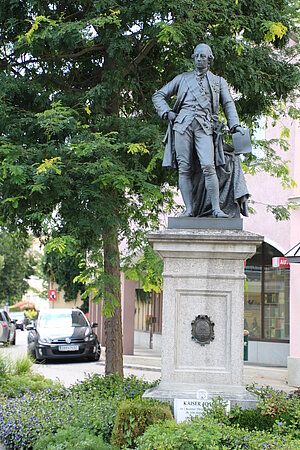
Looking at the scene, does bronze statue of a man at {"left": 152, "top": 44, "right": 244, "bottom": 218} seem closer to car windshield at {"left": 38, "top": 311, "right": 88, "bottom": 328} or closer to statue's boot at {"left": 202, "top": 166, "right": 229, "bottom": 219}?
Answer: statue's boot at {"left": 202, "top": 166, "right": 229, "bottom": 219}

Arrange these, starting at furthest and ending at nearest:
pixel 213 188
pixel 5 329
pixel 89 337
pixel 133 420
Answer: pixel 5 329 → pixel 89 337 → pixel 213 188 → pixel 133 420

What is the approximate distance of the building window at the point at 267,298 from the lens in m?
21.2

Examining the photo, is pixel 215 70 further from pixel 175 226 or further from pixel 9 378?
pixel 9 378

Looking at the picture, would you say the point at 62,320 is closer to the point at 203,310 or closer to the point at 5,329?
the point at 5,329

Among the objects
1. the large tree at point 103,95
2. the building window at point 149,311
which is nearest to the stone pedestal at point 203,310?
the large tree at point 103,95

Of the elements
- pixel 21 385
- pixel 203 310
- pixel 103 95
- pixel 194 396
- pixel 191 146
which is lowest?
pixel 21 385

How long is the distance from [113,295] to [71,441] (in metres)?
3.95

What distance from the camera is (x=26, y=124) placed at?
9734 mm

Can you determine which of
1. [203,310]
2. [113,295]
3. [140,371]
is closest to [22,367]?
[113,295]

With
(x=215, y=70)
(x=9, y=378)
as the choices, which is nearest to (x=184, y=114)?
(x=215, y=70)

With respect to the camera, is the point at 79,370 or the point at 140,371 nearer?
the point at 79,370

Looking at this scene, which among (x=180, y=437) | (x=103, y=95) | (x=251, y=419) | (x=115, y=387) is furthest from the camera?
(x=103, y=95)

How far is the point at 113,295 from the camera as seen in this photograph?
10633mm

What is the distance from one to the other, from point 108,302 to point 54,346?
966 cm
